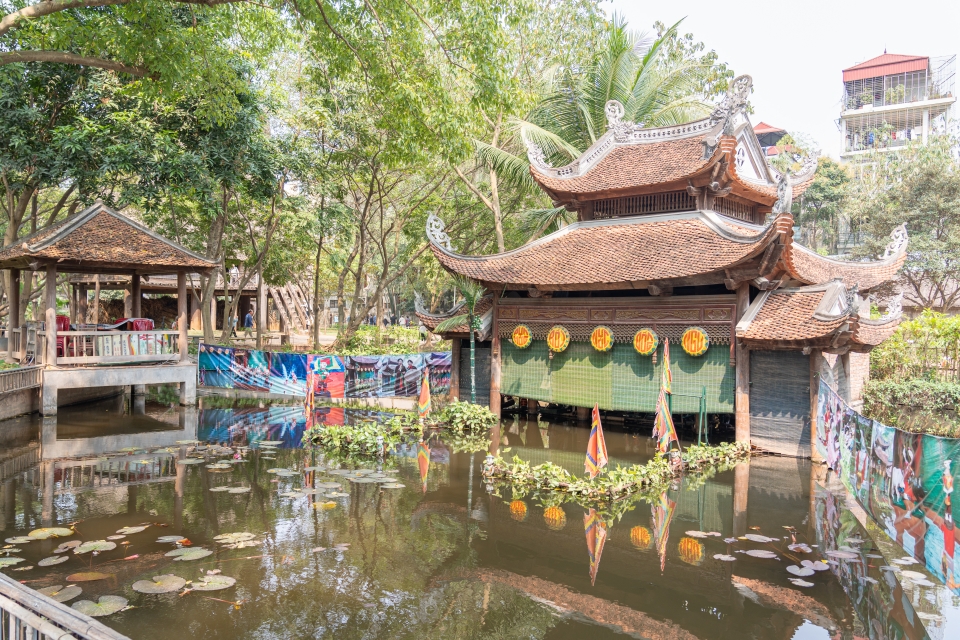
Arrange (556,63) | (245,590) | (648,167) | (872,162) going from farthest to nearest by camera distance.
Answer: (872,162) < (556,63) < (648,167) < (245,590)

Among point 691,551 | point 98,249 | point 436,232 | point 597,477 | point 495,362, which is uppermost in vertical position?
point 436,232

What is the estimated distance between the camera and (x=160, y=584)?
269 inches

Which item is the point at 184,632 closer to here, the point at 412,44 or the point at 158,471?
the point at 158,471

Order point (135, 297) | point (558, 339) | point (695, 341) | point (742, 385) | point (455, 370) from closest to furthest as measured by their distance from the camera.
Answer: point (742, 385) < point (695, 341) < point (558, 339) < point (455, 370) < point (135, 297)

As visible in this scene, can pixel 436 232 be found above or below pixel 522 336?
above

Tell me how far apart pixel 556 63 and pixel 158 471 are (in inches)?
814

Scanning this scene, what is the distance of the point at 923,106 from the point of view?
6019cm

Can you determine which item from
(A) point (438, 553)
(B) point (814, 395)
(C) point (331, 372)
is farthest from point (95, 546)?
(C) point (331, 372)

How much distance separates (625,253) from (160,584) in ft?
40.1

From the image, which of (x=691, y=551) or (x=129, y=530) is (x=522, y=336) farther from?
(x=129, y=530)

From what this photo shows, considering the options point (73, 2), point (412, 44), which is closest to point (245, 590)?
point (73, 2)

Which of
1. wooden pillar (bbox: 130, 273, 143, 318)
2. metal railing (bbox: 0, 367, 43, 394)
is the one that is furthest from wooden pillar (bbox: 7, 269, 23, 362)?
wooden pillar (bbox: 130, 273, 143, 318)

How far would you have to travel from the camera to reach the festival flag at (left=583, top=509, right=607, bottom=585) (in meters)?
7.76

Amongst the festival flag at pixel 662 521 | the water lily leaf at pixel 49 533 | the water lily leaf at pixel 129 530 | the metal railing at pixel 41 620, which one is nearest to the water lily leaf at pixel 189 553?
the water lily leaf at pixel 129 530
